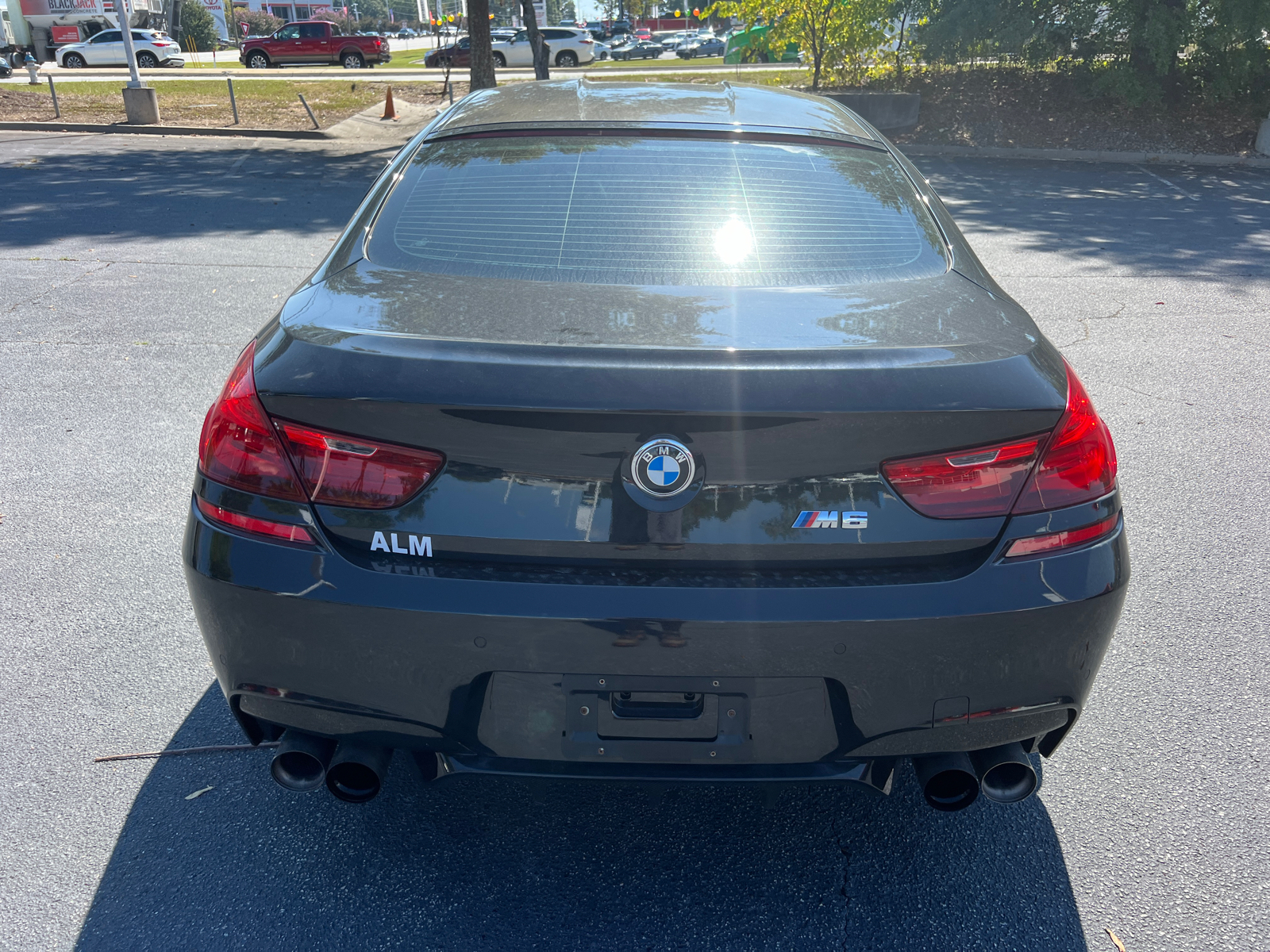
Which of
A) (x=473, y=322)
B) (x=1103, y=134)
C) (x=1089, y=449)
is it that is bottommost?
(x=1103, y=134)

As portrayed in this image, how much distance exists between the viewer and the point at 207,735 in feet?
9.03

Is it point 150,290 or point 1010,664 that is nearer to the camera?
point 1010,664

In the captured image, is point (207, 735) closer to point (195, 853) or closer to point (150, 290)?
point (195, 853)

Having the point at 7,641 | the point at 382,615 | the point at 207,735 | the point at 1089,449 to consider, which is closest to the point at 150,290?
the point at 7,641

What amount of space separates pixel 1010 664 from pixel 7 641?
306cm

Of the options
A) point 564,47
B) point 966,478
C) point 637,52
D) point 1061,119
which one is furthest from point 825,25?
point 637,52

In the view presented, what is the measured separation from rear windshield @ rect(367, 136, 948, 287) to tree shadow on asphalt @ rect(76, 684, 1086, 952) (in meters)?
1.21

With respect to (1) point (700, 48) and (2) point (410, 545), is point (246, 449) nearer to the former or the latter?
(2) point (410, 545)

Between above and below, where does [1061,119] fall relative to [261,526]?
below

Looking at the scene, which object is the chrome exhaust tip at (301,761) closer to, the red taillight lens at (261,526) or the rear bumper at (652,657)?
the rear bumper at (652,657)

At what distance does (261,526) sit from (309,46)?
154 feet

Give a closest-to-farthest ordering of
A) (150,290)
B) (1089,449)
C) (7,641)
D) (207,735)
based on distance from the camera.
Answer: (1089,449), (207,735), (7,641), (150,290)

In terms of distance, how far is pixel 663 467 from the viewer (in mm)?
1774

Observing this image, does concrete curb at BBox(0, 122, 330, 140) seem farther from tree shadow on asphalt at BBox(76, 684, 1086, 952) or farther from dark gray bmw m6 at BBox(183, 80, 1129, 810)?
dark gray bmw m6 at BBox(183, 80, 1129, 810)
